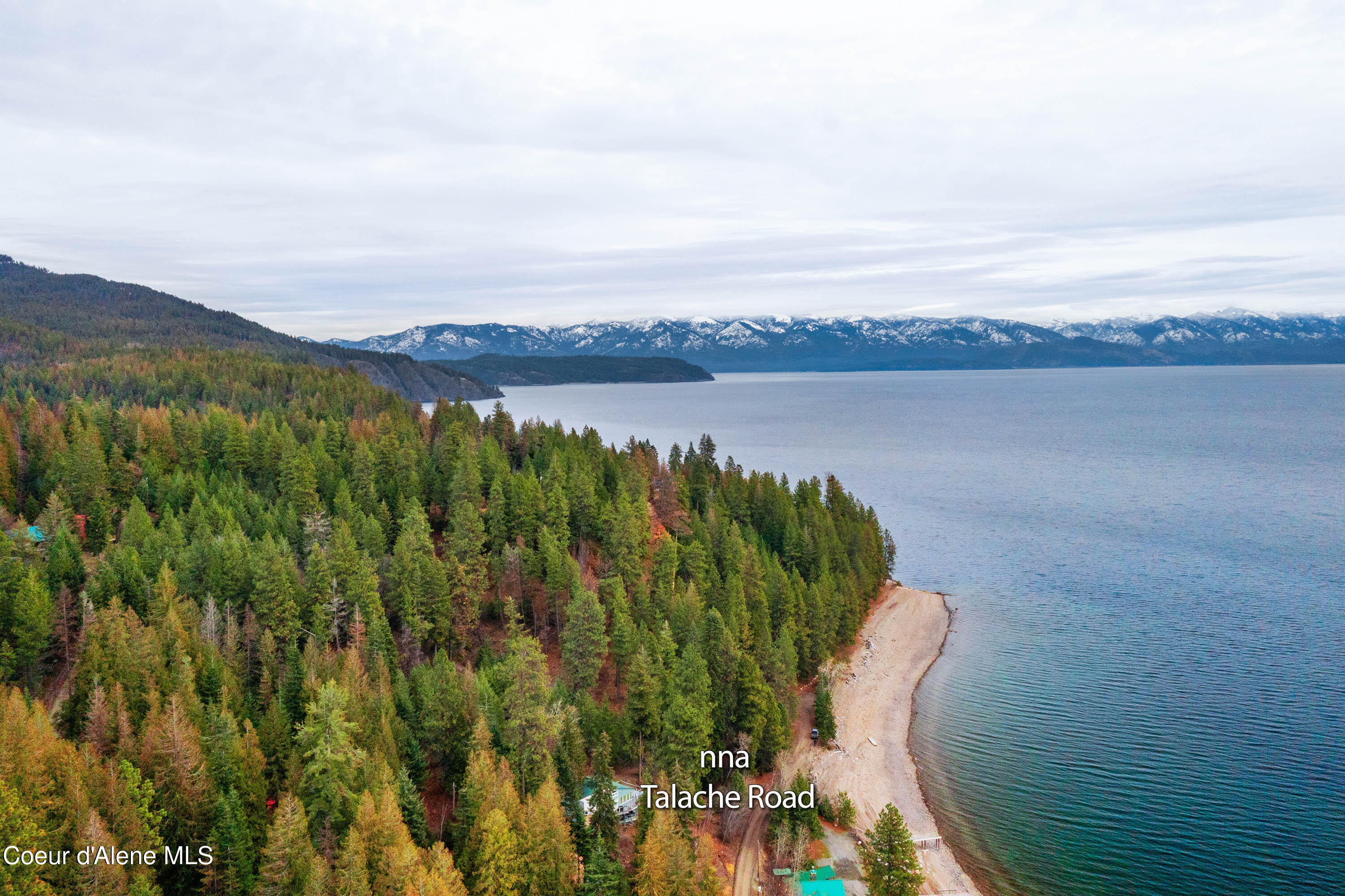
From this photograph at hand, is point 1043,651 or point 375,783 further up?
point 375,783

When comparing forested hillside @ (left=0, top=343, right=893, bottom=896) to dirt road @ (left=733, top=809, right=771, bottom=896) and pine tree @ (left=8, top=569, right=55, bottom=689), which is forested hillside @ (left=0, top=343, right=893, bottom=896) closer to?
pine tree @ (left=8, top=569, right=55, bottom=689)

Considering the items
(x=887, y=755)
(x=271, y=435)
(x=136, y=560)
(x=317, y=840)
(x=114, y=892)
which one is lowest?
(x=887, y=755)

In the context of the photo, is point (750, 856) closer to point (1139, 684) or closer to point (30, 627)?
point (1139, 684)

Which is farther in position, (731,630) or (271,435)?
(271,435)

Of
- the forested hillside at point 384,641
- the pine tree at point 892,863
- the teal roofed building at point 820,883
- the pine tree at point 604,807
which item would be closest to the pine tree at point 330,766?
the forested hillside at point 384,641

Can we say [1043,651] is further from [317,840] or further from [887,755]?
[317,840]

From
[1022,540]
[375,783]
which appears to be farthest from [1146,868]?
[1022,540]

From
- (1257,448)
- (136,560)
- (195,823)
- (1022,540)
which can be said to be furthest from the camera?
(1257,448)

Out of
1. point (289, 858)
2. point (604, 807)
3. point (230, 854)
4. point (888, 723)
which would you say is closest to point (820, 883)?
point (604, 807)
